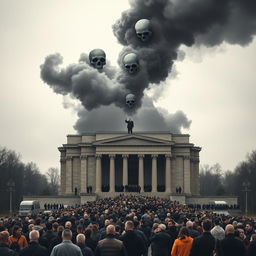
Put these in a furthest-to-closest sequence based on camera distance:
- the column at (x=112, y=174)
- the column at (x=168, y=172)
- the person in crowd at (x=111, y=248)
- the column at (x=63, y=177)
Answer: the column at (x=63, y=177), the column at (x=168, y=172), the column at (x=112, y=174), the person in crowd at (x=111, y=248)

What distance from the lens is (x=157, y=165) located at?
118 m

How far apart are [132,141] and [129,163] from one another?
7.45m

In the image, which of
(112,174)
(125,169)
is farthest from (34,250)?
(112,174)

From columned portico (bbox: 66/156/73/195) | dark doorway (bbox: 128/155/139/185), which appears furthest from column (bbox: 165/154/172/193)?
columned portico (bbox: 66/156/73/195)

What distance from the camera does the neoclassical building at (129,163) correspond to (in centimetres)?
11231

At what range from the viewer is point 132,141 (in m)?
112

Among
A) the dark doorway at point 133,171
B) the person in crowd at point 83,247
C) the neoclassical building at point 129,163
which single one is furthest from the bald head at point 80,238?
the dark doorway at point 133,171

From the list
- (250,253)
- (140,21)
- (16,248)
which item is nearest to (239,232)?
(250,253)

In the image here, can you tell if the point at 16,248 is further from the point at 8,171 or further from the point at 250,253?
the point at 8,171

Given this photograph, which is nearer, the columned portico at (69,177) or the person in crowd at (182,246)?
the person in crowd at (182,246)

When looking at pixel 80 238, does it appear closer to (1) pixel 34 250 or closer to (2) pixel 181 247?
→ (1) pixel 34 250

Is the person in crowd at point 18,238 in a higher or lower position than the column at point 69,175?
lower

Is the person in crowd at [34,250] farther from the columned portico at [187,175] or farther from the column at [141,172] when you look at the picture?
the columned portico at [187,175]

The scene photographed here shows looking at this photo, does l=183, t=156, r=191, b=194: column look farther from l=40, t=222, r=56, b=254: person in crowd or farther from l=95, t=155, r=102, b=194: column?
l=40, t=222, r=56, b=254: person in crowd
